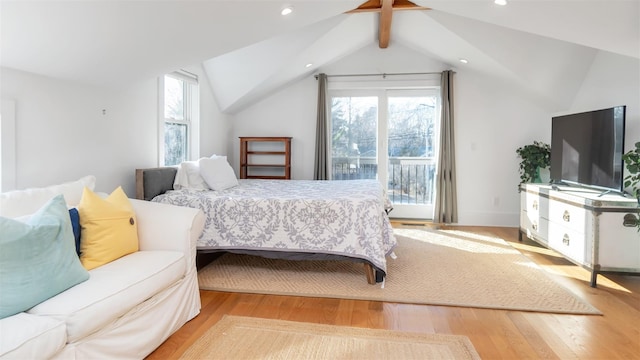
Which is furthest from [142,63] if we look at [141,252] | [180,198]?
[141,252]

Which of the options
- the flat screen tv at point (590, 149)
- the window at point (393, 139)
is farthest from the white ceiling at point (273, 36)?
the window at point (393, 139)

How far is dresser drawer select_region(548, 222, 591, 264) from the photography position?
2814 mm

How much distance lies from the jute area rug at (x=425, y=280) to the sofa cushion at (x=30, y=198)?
3.62ft

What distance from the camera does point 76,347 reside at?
1383 millimetres

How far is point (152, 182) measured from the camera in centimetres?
311

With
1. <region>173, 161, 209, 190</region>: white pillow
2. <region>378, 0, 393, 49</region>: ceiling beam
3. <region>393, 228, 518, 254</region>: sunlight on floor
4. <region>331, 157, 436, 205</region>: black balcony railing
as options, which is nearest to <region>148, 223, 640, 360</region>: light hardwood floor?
<region>393, 228, 518, 254</region>: sunlight on floor

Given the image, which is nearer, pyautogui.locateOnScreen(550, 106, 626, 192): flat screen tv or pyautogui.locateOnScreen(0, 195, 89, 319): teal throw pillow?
pyautogui.locateOnScreen(0, 195, 89, 319): teal throw pillow

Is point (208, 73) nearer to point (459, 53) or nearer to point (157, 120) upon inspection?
point (157, 120)

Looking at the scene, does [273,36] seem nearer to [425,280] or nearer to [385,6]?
[385,6]

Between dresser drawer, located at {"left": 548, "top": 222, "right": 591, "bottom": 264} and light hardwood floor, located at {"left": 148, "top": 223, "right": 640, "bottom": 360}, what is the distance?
0.27m

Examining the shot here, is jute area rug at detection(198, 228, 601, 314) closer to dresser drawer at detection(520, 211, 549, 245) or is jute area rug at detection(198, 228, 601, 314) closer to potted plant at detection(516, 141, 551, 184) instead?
dresser drawer at detection(520, 211, 549, 245)

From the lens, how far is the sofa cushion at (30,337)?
116cm

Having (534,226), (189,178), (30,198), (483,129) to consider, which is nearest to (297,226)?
(189,178)

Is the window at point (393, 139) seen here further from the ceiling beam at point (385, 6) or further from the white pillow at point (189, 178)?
the white pillow at point (189, 178)
